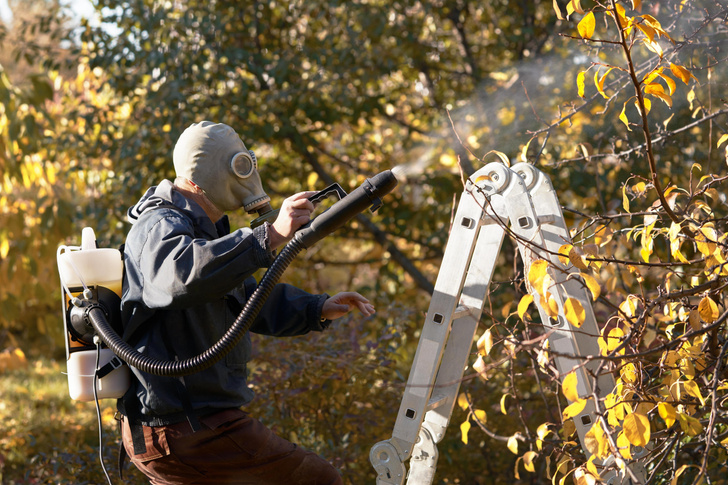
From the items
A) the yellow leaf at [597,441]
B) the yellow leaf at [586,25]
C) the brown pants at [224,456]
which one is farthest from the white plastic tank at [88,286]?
the yellow leaf at [586,25]

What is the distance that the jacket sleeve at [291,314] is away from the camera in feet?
8.47

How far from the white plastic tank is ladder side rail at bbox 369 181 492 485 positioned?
0.84 m

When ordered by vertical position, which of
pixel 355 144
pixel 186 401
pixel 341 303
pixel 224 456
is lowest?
pixel 224 456

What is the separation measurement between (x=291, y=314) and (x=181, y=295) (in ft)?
2.08

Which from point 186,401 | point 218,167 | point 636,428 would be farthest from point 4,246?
point 636,428

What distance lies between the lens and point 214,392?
2.26 metres

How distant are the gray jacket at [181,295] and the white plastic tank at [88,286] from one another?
5cm

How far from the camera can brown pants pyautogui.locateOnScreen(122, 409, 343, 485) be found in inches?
88.0

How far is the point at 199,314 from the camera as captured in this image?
7.43 feet

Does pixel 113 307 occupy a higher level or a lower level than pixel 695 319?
lower

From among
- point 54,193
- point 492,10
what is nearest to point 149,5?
point 54,193

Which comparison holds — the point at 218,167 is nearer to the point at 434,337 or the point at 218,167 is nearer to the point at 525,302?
the point at 434,337

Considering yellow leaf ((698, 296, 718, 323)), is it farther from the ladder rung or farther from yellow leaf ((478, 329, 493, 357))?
the ladder rung

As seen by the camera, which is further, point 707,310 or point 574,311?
point 707,310
